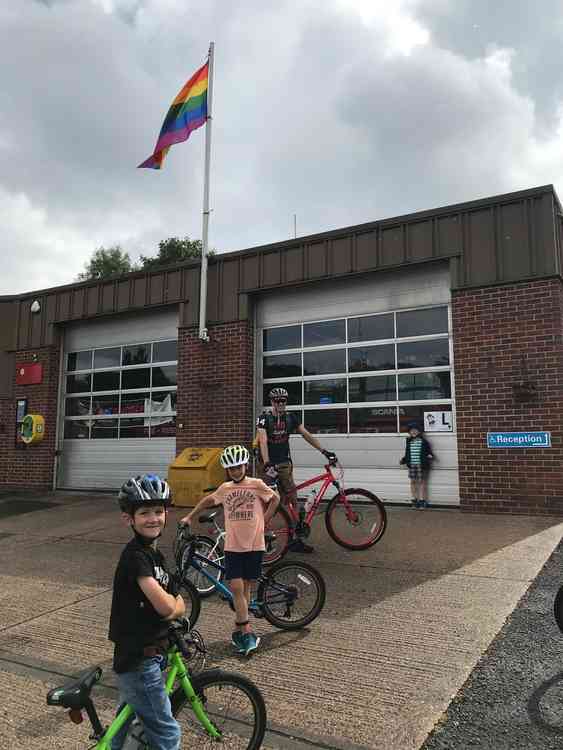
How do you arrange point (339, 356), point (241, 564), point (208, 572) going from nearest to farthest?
1. point (241, 564)
2. point (208, 572)
3. point (339, 356)

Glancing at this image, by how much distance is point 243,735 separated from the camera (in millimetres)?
2619

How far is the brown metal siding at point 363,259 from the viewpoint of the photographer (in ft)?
28.9

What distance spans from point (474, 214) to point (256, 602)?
7330 mm

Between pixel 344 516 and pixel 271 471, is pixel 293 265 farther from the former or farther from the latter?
pixel 344 516

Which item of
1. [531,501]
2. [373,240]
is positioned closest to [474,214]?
[373,240]

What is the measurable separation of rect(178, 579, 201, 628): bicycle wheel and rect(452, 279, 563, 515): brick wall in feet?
18.3

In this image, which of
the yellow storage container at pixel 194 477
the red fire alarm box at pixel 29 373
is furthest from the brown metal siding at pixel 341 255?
the red fire alarm box at pixel 29 373

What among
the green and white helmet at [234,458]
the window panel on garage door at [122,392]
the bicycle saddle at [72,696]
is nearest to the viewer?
the bicycle saddle at [72,696]

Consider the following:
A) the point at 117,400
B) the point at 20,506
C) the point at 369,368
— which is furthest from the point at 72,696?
the point at 117,400

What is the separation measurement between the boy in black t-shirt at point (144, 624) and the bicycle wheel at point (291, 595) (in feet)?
6.82

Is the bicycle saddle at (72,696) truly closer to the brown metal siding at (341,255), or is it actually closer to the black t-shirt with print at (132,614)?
the black t-shirt with print at (132,614)

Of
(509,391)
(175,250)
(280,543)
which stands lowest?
(280,543)

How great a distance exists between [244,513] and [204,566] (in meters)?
0.96

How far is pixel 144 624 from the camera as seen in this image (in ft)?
7.39
